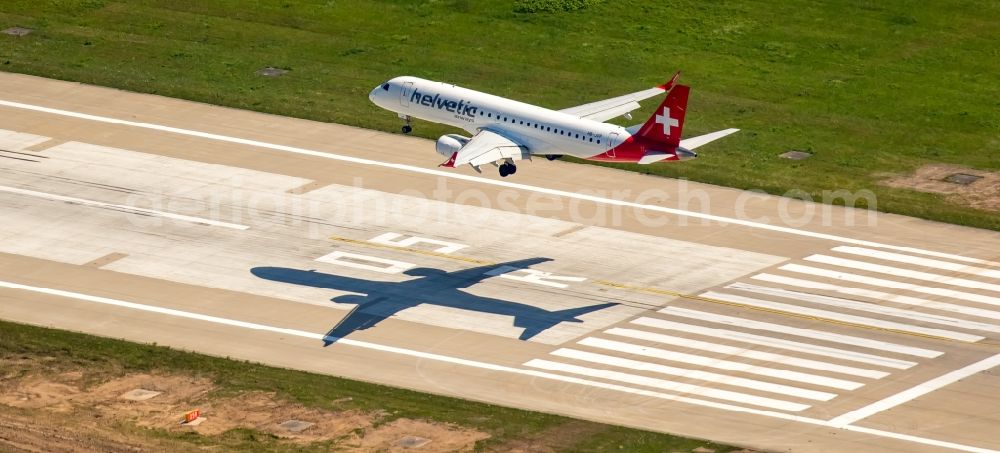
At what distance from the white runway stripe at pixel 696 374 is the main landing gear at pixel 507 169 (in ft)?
66.6

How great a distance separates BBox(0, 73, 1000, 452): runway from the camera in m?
78.3

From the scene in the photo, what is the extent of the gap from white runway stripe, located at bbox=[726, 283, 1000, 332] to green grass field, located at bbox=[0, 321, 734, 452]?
18.0 meters

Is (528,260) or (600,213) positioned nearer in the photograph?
(528,260)

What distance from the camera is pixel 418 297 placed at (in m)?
87.8

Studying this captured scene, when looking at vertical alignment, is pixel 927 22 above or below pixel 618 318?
above

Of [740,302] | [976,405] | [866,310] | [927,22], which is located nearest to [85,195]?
[740,302]

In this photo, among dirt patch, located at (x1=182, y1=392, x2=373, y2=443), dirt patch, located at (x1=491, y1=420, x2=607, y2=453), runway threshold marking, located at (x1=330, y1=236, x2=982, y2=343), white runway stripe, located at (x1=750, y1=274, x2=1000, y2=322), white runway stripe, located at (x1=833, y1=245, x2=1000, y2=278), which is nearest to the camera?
dirt patch, located at (x1=491, y1=420, x2=607, y2=453)

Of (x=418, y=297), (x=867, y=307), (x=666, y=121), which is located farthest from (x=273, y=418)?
(x=867, y=307)

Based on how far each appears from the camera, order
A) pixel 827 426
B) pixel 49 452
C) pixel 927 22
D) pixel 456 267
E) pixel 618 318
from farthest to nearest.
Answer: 1. pixel 927 22
2. pixel 456 267
3. pixel 618 318
4. pixel 827 426
5. pixel 49 452

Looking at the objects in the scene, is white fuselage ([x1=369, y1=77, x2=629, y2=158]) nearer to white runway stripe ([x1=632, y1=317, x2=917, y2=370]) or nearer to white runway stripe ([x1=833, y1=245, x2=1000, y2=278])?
white runway stripe ([x1=632, y1=317, x2=917, y2=370])

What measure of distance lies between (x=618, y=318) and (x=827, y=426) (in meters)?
14.3

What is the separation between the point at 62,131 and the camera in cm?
10875

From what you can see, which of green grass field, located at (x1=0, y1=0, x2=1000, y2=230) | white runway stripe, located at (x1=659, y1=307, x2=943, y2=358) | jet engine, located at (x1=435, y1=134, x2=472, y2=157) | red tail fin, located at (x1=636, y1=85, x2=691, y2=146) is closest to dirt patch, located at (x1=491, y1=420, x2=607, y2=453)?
white runway stripe, located at (x1=659, y1=307, x2=943, y2=358)

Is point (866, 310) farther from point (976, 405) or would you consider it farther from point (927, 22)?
point (927, 22)
